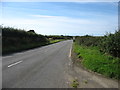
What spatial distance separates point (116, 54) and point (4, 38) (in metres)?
17.0

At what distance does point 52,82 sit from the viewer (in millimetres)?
6691

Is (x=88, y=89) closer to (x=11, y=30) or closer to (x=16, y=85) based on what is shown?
(x=16, y=85)

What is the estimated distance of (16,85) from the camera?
6184 mm

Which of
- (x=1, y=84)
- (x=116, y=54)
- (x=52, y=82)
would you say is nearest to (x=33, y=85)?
(x=52, y=82)

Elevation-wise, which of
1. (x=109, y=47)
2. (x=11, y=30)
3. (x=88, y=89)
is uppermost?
(x=11, y=30)

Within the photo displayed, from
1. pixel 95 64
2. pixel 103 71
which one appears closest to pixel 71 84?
pixel 103 71

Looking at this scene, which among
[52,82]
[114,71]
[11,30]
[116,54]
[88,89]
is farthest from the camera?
[11,30]

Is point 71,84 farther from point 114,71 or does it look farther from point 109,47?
point 109,47

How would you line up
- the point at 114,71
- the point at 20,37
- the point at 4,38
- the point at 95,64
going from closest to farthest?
the point at 114,71 < the point at 95,64 < the point at 4,38 < the point at 20,37

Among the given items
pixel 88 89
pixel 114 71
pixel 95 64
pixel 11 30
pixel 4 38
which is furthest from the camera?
pixel 11 30

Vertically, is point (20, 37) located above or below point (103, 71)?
above

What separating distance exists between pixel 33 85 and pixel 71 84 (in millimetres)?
1451

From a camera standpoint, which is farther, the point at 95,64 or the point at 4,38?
the point at 4,38

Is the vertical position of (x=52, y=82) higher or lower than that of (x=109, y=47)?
lower
